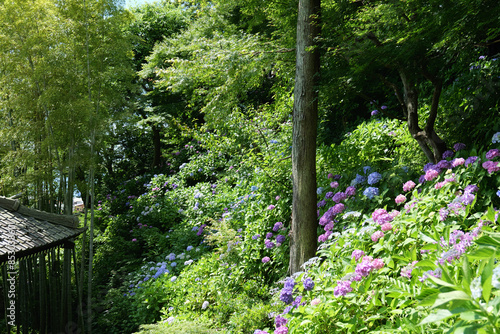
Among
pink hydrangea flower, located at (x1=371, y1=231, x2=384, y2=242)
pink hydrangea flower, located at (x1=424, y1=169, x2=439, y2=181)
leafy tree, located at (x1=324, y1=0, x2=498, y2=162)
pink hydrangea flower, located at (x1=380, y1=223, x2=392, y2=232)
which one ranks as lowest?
pink hydrangea flower, located at (x1=371, y1=231, x2=384, y2=242)

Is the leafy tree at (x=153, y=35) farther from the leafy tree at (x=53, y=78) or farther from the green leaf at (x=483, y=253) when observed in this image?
the green leaf at (x=483, y=253)

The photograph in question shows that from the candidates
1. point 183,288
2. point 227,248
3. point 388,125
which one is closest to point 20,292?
point 183,288

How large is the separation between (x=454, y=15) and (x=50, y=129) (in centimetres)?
508

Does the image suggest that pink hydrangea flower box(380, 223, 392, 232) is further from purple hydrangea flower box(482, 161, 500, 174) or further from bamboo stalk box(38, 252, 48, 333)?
bamboo stalk box(38, 252, 48, 333)

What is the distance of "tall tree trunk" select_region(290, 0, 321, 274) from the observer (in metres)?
3.27

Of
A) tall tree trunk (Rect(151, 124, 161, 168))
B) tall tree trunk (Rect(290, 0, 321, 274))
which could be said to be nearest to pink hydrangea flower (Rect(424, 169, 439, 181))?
tall tree trunk (Rect(290, 0, 321, 274))

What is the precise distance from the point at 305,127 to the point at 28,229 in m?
3.00

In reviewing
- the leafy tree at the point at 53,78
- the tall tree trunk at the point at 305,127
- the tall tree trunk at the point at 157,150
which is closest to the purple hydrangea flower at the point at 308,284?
the tall tree trunk at the point at 305,127

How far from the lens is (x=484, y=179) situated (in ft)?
7.43

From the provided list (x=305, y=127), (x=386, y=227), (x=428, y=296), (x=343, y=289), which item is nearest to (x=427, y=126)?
(x=305, y=127)

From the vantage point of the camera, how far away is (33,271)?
12.9 ft

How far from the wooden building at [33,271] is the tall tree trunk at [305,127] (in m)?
2.58

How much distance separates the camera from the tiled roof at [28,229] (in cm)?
331

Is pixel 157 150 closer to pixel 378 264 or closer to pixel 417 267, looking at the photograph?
pixel 378 264
